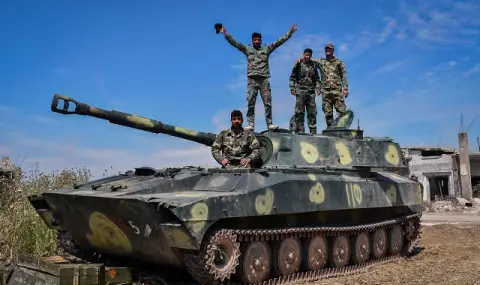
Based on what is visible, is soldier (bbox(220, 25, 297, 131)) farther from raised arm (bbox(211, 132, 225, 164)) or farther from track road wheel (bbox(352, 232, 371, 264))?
track road wheel (bbox(352, 232, 371, 264))

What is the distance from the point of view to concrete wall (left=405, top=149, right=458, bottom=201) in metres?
29.4

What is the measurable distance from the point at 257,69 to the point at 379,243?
4437mm

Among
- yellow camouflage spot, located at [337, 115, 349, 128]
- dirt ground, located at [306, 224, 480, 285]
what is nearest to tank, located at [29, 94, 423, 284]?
dirt ground, located at [306, 224, 480, 285]

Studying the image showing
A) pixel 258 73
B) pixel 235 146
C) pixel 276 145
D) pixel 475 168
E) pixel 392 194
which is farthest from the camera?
pixel 475 168

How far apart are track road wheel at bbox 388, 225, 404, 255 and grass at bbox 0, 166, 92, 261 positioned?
6.71 meters

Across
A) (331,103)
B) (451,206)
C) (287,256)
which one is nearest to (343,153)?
(331,103)

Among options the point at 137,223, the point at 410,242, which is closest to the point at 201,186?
the point at 137,223

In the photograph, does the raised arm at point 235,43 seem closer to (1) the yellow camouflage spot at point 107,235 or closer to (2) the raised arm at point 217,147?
(2) the raised arm at point 217,147

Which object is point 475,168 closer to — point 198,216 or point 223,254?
point 223,254

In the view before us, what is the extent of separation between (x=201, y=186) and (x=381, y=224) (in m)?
4.31

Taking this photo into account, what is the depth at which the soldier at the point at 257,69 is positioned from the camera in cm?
1185

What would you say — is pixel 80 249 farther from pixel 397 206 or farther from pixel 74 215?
pixel 397 206

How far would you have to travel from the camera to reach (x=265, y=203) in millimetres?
7957

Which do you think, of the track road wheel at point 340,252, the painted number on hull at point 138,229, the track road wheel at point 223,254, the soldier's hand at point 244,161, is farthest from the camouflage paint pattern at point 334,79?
the painted number on hull at point 138,229
